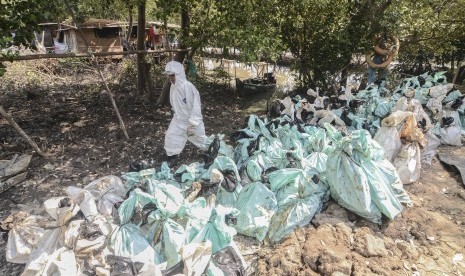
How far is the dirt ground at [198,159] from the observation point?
278 centimetres

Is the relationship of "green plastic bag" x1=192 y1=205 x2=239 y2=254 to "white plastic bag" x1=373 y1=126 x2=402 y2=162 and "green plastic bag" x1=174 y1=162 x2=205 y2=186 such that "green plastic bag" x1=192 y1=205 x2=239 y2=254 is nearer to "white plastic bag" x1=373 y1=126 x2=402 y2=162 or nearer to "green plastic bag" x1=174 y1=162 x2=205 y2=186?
"green plastic bag" x1=174 y1=162 x2=205 y2=186

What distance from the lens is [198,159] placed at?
4816 millimetres

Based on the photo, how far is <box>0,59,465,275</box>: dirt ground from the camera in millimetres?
2779

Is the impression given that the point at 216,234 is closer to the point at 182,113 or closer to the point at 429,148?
the point at 182,113

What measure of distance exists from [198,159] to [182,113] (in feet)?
2.20

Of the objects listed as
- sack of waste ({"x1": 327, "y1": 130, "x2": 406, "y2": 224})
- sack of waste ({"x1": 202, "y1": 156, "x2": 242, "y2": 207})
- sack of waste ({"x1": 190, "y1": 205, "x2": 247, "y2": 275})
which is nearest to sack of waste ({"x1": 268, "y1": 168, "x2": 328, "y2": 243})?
sack of waste ({"x1": 327, "y1": 130, "x2": 406, "y2": 224})

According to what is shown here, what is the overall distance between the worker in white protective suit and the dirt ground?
11.4 inches

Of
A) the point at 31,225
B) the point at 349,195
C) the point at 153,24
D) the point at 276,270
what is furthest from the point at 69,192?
the point at 153,24

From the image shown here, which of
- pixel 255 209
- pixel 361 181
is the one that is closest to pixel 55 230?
pixel 255 209

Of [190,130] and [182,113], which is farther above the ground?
[182,113]

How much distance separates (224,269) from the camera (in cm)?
257

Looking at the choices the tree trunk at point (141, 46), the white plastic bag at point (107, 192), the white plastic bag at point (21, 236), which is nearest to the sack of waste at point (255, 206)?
the white plastic bag at point (107, 192)

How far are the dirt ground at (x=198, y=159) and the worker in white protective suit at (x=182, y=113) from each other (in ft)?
0.95

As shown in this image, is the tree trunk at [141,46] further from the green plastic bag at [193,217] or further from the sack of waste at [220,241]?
the sack of waste at [220,241]
